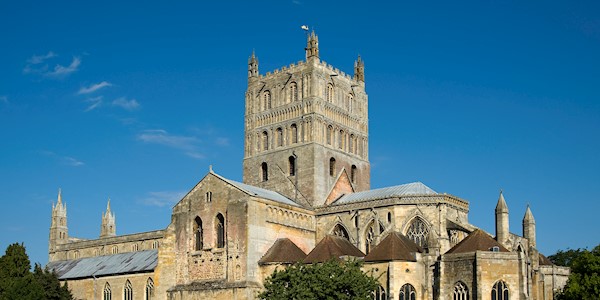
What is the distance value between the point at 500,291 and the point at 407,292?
6.93 m

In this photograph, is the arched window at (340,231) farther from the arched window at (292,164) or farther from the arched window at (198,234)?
the arched window at (198,234)

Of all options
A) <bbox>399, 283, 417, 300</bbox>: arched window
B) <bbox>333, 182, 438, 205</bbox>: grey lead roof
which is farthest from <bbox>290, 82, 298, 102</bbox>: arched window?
<bbox>399, 283, 417, 300</bbox>: arched window

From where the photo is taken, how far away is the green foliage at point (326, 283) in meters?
59.6

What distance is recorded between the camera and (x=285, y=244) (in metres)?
73.4

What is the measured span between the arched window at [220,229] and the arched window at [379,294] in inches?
570

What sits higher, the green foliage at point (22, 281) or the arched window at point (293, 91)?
the arched window at point (293, 91)

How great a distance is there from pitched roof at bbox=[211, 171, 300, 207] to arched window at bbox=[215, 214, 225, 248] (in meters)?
3.06

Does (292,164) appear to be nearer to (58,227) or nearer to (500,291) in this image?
(500,291)

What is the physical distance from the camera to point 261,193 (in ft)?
257

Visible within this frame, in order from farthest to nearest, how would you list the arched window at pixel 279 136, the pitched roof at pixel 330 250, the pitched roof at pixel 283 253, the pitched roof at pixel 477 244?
the arched window at pixel 279 136, the pitched roof at pixel 283 253, the pitched roof at pixel 330 250, the pitched roof at pixel 477 244

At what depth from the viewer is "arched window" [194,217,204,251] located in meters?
75.9

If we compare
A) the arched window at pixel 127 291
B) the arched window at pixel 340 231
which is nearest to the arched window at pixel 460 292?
the arched window at pixel 340 231

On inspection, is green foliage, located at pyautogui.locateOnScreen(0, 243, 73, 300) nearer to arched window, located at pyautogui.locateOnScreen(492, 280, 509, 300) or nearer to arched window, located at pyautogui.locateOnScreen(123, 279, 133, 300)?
arched window, located at pyautogui.locateOnScreen(123, 279, 133, 300)

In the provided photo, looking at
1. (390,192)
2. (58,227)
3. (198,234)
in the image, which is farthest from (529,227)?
(58,227)
